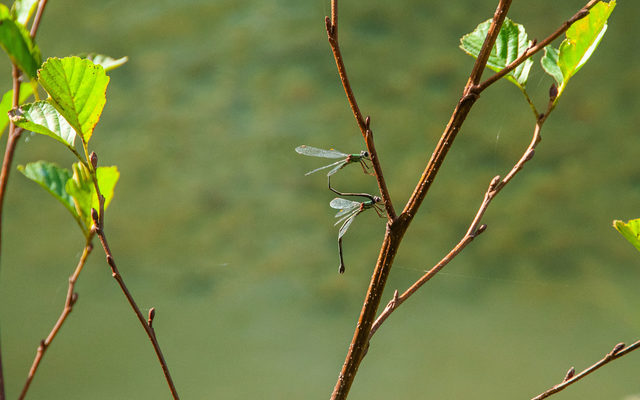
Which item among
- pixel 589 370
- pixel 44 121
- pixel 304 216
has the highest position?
pixel 44 121

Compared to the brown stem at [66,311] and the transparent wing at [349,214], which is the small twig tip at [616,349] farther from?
the brown stem at [66,311]

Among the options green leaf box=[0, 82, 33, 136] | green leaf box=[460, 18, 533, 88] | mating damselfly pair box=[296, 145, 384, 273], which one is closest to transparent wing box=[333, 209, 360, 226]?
mating damselfly pair box=[296, 145, 384, 273]

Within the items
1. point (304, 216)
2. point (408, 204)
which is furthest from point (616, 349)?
point (304, 216)

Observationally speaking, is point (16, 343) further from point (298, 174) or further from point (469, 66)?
point (469, 66)

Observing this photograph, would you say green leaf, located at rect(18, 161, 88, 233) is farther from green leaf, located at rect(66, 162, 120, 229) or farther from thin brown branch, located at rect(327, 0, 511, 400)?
thin brown branch, located at rect(327, 0, 511, 400)

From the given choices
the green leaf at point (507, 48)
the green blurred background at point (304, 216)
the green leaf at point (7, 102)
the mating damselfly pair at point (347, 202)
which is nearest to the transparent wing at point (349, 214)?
the mating damselfly pair at point (347, 202)

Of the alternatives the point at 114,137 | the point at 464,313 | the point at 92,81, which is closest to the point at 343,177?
the point at 464,313

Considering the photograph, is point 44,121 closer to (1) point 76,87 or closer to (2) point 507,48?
(1) point 76,87
